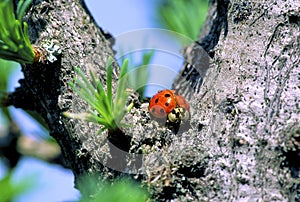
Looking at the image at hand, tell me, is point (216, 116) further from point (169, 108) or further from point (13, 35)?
point (13, 35)

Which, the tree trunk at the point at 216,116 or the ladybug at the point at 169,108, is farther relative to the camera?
the ladybug at the point at 169,108

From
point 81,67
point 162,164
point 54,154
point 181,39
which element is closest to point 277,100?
point 162,164

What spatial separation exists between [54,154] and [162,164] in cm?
67

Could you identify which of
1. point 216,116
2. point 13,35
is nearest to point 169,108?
point 216,116

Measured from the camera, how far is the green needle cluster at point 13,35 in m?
0.83

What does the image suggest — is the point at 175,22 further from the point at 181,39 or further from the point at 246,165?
the point at 246,165

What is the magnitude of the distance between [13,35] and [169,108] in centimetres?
31

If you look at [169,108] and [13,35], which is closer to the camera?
[13,35]

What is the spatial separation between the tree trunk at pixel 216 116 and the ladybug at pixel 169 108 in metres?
0.02

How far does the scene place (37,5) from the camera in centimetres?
102

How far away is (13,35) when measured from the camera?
0.86 meters

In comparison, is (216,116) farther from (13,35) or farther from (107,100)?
(13,35)

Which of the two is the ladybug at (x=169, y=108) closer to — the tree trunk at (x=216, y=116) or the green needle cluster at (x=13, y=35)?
the tree trunk at (x=216, y=116)

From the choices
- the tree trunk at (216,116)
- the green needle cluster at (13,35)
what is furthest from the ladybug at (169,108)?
the green needle cluster at (13,35)
